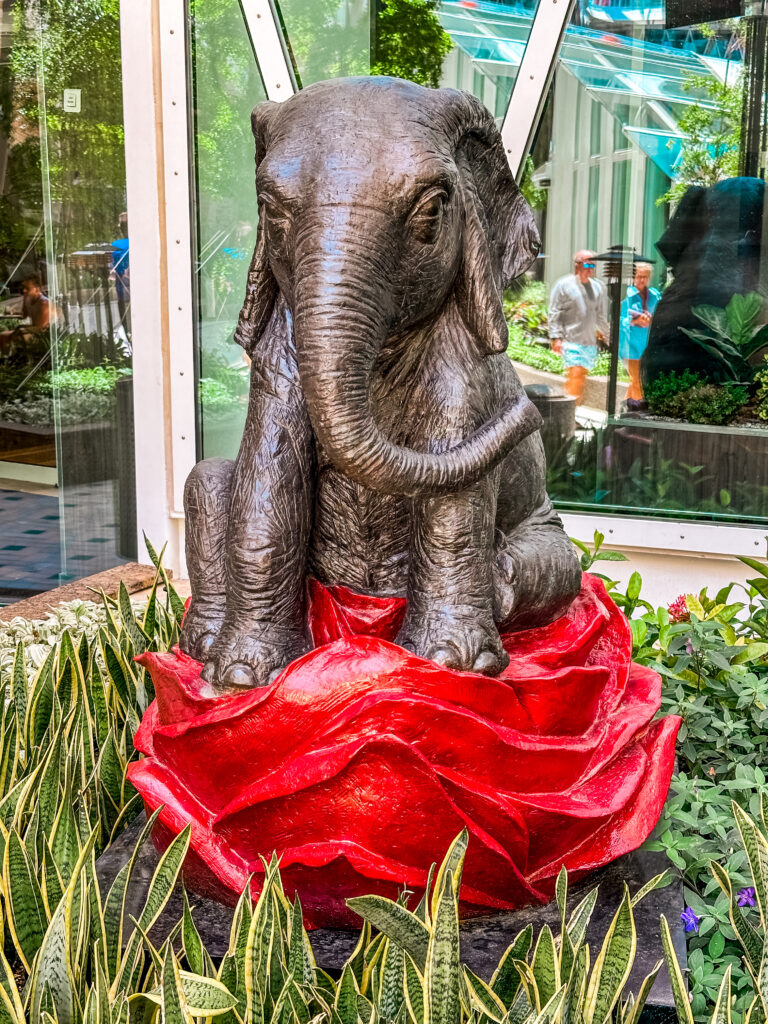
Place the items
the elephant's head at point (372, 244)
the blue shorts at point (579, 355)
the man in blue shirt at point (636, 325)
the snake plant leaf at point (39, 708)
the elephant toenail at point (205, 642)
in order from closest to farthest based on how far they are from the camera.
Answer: the elephant's head at point (372, 244) < the elephant toenail at point (205, 642) < the snake plant leaf at point (39, 708) < the man in blue shirt at point (636, 325) < the blue shorts at point (579, 355)

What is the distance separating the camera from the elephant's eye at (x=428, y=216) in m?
1.34

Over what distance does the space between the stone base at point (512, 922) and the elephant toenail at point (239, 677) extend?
1.11ft

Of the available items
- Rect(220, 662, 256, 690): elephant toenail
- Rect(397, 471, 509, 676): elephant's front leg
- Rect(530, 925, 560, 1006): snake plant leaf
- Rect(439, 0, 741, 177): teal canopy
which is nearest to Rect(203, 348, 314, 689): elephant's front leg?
Rect(220, 662, 256, 690): elephant toenail

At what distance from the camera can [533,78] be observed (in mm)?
3840

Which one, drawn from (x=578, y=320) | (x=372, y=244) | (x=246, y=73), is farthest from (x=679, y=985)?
(x=246, y=73)

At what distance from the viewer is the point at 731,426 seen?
13.0 feet

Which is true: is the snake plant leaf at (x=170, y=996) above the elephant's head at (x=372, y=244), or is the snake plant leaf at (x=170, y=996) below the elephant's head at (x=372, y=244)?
below

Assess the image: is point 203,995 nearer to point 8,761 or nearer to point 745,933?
point 745,933

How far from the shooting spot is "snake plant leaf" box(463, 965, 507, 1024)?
1.21 metres

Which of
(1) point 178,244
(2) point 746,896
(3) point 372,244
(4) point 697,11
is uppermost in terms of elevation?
(4) point 697,11

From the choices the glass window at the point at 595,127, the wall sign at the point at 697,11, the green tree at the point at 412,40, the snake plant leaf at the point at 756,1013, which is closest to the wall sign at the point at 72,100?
the green tree at the point at 412,40

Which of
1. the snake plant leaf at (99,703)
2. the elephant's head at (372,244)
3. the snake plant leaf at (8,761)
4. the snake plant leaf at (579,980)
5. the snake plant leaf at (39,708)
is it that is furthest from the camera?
the snake plant leaf at (99,703)

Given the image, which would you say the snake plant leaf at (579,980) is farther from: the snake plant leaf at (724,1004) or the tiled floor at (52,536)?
the tiled floor at (52,536)

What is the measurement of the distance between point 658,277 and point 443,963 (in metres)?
3.24
